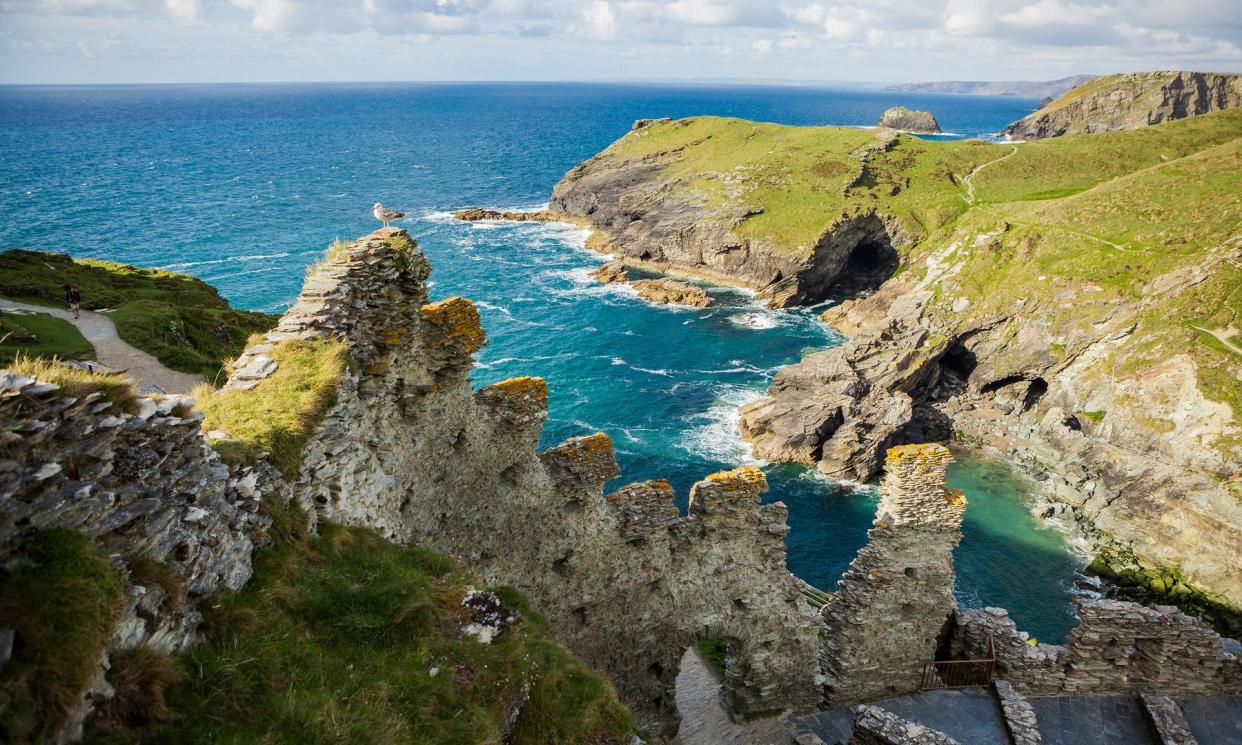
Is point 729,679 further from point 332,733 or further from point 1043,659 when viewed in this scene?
point 332,733

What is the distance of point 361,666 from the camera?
984 cm

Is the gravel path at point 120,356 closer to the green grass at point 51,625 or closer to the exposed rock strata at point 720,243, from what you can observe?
the green grass at point 51,625

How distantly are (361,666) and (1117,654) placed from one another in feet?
82.2

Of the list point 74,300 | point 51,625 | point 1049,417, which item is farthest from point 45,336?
point 1049,417

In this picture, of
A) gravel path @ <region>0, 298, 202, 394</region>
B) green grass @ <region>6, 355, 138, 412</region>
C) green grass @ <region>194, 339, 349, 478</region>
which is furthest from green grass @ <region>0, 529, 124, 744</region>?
gravel path @ <region>0, 298, 202, 394</region>

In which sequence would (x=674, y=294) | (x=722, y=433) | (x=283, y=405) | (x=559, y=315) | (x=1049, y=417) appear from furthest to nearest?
(x=674, y=294) → (x=559, y=315) → (x=722, y=433) → (x=1049, y=417) → (x=283, y=405)

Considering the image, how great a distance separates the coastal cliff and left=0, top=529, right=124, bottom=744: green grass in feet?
165

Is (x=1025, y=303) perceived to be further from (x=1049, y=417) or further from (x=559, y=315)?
(x=559, y=315)

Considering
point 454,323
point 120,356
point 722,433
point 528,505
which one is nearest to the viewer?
point 454,323

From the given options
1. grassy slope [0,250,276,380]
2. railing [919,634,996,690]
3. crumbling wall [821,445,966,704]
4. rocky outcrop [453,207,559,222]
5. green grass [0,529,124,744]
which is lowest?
railing [919,634,996,690]

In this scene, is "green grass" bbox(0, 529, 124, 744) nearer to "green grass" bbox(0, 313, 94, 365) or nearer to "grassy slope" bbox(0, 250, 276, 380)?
"grassy slope" bbox(0, 250, 276, 380)

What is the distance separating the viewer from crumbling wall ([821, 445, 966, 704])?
20938mm

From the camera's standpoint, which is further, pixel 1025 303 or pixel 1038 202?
pixel 1038 202

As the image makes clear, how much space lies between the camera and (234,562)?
370 inches
